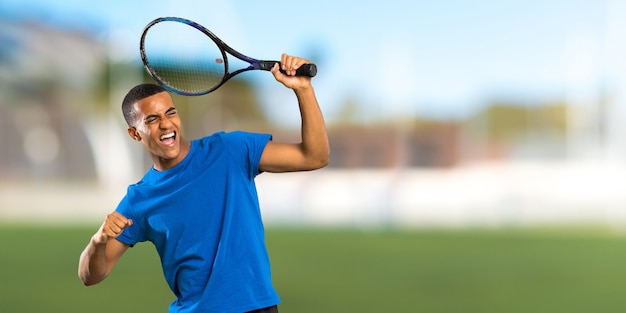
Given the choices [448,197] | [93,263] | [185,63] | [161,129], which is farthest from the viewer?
[448,197]

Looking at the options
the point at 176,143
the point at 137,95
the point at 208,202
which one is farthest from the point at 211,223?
the point at 137,95

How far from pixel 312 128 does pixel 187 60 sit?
100 cm

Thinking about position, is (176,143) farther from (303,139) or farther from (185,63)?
(185,63)

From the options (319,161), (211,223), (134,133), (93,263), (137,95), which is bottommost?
(93,263)

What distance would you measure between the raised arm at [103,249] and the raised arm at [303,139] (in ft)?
1.92

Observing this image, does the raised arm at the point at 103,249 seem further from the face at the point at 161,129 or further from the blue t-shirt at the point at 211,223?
the face at the point at 161,129

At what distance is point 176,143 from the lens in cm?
352

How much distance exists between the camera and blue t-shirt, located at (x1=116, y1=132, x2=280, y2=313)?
11.4 ft

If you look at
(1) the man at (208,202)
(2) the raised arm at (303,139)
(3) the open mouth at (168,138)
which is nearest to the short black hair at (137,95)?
Result: (1) the man at (208,202)

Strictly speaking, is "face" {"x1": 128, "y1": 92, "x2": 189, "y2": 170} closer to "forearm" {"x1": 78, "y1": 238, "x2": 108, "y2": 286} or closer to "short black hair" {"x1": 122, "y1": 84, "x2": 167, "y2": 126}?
"short black hair" {"x1": 122, "y1": 84, "x2": 167, "y2": 126}

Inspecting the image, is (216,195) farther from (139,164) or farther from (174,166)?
(139,164)

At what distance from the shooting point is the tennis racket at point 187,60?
13.2ft

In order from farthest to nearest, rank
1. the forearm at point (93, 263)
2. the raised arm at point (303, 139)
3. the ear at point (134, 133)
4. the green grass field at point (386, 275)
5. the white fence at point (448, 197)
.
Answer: the white fence at point (448, 197), the green grass field at point (386, 275), the ear at point (134, 133), the forearm at point (93, 263), the raised arm at point (303, 139)

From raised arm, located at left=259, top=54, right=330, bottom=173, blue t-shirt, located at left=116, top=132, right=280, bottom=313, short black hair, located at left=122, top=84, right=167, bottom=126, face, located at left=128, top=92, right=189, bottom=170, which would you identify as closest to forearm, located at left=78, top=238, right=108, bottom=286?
blue t-shirt, located at left=116, top=132, right=280, bottom=313
